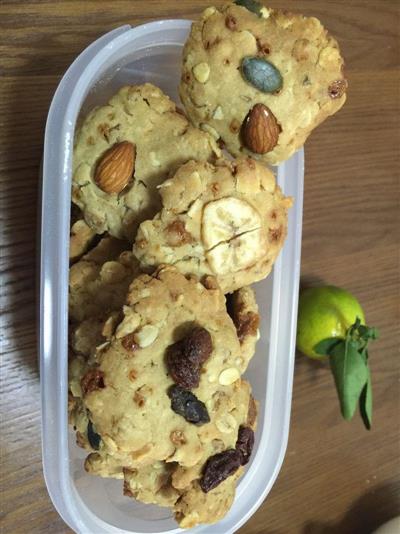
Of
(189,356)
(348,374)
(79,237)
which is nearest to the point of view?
(189,356)

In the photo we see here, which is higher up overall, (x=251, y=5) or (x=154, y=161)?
(x=251, y=5)

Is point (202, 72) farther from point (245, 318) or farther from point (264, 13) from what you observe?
point (245, 318)

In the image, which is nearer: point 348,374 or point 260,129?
point 260,129

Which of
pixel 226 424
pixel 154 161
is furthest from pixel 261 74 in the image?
pixel 226 424

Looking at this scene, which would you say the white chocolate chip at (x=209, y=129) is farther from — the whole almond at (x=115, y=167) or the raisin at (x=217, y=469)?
the raisin at (x=217, y=469)

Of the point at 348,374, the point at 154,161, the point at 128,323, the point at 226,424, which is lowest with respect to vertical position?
the point at 348,374

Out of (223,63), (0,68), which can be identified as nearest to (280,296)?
(223,63)

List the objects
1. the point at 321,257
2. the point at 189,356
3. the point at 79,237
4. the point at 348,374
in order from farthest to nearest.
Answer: the point at 321,257 < the point at 348,374 < the point at 79,237 < the point at 189,356

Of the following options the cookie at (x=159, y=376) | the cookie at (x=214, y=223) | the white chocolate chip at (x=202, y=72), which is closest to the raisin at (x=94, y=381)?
the cookie at (x=159, y=376)
